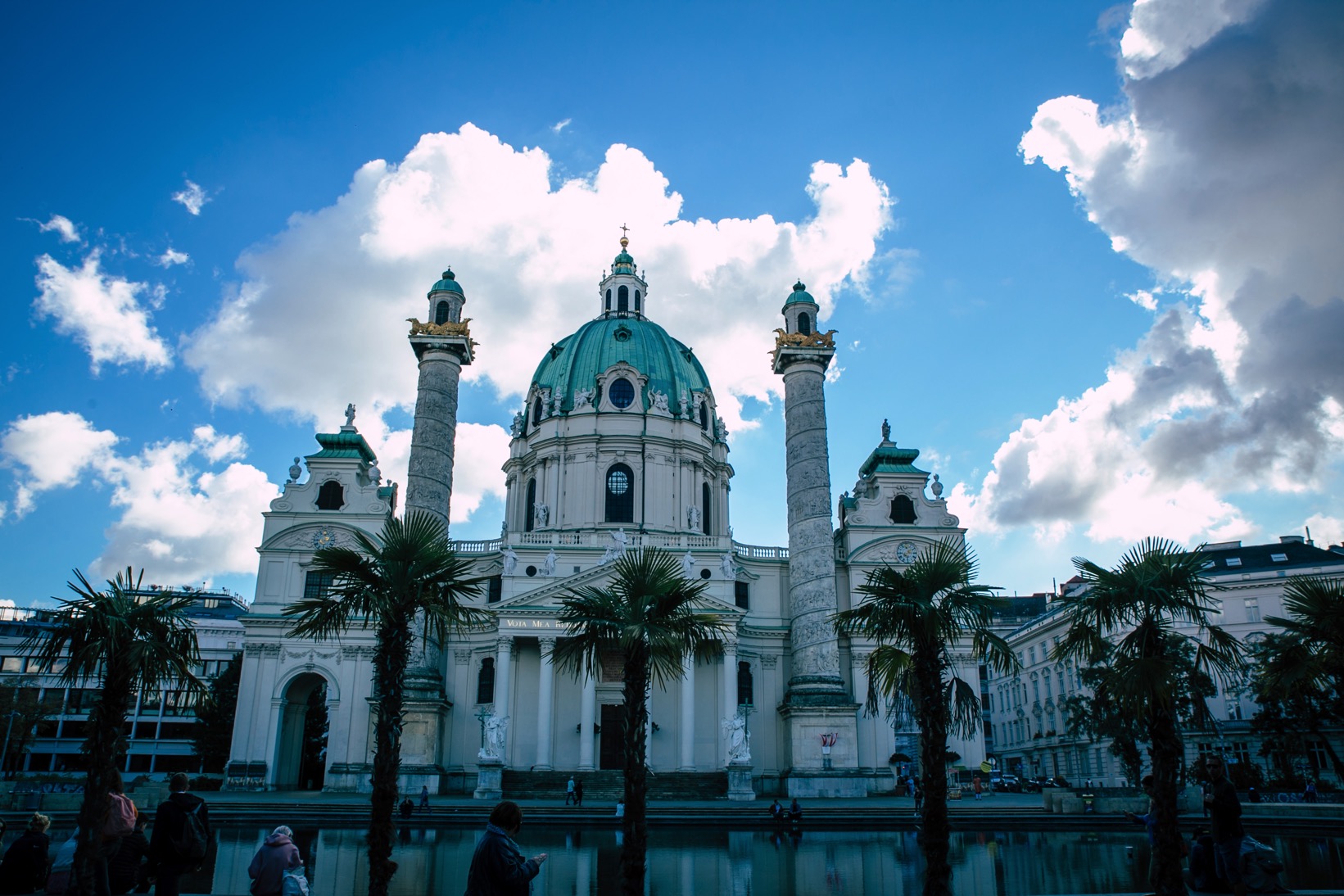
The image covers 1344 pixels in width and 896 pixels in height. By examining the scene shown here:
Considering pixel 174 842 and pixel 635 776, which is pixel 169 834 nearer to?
pixel 174 842

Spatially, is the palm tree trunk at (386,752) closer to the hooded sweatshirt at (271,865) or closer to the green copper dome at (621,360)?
the hooded sweatshirt at (271,865)

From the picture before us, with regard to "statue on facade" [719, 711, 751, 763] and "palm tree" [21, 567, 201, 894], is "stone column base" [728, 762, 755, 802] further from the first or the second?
"palm tree" [21, 567, 201, 894]

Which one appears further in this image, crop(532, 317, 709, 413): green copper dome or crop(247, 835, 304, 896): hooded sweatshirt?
crop(532, 317, 709, 413): green copper dome

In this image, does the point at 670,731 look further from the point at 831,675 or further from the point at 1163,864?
the point at 1163,864

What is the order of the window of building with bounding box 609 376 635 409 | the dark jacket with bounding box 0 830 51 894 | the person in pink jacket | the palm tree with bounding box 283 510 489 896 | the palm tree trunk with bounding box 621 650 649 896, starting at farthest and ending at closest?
the window of building with bounding box 609 376 635 409 < the palm tree with bounding box 283 510 489 896 < the palm tree trunk with bounding box 621 650 649 896 < the dark jacket with bounding box 0 830 51 894 < the person in pink jacket

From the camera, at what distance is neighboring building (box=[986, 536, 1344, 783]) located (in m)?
53.1

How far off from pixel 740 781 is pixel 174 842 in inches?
1284

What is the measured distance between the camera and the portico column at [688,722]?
43219 millimetres

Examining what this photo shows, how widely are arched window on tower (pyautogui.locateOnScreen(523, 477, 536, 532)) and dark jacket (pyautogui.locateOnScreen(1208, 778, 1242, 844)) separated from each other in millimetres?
47103

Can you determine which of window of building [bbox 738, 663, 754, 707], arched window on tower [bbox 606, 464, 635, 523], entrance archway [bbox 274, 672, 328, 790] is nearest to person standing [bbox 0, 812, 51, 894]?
entrance archway [bbox 274, 672, 328, 790]

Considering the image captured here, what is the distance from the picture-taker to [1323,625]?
18.1 meters

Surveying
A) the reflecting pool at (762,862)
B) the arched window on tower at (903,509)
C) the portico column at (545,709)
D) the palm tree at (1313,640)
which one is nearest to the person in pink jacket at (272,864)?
the reflecting pool at (762,862)

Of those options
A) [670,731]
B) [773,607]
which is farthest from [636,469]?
[670,731]

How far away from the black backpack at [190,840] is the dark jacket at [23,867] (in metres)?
2.21
